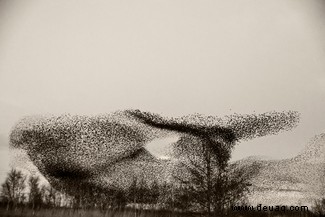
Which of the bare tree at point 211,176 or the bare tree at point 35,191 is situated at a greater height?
the bare tree at point 211,176

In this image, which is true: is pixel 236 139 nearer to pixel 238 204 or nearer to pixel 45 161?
pixel 238 204

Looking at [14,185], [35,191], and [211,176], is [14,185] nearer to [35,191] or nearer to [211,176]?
[35,191]

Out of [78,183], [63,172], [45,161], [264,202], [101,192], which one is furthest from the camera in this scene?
[101,192]

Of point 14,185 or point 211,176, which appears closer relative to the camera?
point 211,176

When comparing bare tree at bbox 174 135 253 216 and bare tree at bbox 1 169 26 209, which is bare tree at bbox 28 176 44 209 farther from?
bare tree at bbox 174 135 253 216

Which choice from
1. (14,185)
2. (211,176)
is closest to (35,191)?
(14,185)

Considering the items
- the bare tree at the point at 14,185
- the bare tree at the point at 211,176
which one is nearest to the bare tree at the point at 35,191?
the bare tree at the point at 14,185

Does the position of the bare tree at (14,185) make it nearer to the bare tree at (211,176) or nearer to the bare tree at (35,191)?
the bare tree at (35,191)

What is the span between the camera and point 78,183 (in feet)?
133

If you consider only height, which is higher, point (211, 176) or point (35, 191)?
point (211, 176)

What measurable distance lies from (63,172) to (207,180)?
22802mm

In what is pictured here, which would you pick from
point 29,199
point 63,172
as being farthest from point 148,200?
point 29,199

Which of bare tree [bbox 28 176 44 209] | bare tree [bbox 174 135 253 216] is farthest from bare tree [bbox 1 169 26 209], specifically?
bare tree [bbox 174 135 253 216]

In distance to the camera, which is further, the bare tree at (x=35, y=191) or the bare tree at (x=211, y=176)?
the bare tree at (x=35, y=191)
